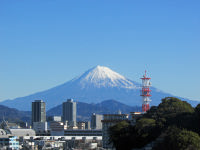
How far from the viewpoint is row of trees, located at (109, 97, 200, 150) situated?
61.1m

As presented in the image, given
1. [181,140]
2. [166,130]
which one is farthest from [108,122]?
[181,140]

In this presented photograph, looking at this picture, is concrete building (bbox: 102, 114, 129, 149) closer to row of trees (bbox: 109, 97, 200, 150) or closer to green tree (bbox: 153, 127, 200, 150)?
row of trees (bbox: 109, 97, 200, 150)

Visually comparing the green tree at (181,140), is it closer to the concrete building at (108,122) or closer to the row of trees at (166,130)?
the row of trees at (166,130)

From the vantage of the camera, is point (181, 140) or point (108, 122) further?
point (108, 122)

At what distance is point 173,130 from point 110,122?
121ft

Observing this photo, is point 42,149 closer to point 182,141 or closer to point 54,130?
point 182,141

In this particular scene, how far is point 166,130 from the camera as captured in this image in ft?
218

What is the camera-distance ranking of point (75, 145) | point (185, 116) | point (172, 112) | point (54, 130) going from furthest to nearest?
point (54, 130) < point (75, 145) < point (172, 112) < point (185, 116)

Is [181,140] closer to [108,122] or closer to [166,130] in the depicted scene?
[166,130]

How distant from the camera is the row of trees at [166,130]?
200 ft

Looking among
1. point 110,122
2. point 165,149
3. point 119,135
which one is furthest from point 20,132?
point 165,149

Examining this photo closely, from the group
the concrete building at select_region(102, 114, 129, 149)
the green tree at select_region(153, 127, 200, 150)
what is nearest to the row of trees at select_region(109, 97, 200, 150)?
the green tree at select_region(153, 127, 200, 150)

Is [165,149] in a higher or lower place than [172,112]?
lower

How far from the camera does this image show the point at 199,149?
5962cm
